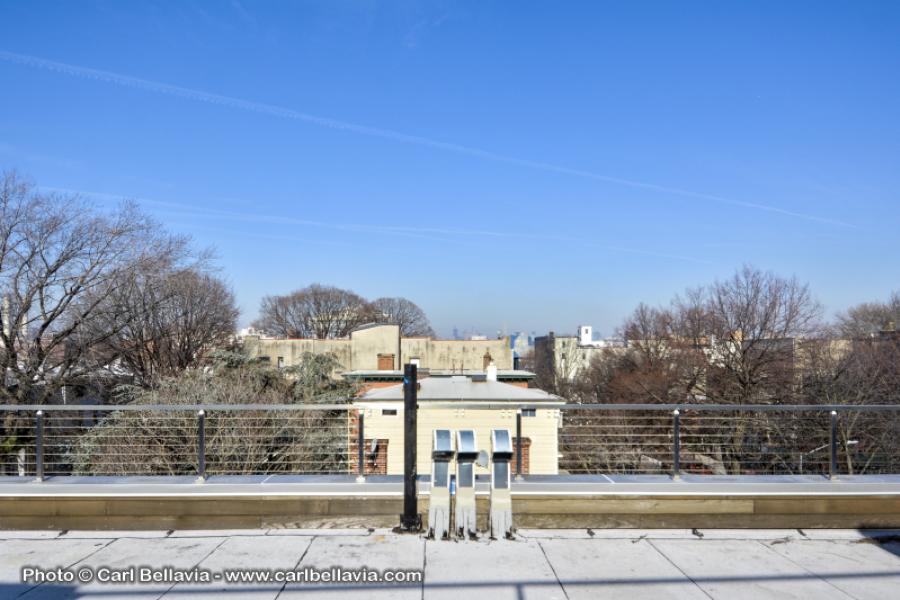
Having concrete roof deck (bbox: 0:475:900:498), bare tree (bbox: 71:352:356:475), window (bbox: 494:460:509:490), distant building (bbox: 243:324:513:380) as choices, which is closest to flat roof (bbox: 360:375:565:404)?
bare tree (bbox: 71:352:356:475)

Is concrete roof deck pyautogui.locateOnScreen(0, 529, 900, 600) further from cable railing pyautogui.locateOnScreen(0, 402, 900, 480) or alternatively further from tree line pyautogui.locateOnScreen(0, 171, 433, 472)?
tree line pyautogui.locateOnScreen(0, 171, 433, 472)

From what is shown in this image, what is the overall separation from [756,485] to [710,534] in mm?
797

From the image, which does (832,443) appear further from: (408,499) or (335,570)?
(335,570)

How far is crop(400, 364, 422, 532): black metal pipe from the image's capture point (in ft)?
19.2

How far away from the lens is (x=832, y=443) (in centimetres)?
635

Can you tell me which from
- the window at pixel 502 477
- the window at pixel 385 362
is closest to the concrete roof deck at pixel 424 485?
the window at pixel 502 477

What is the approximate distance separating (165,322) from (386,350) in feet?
71.7

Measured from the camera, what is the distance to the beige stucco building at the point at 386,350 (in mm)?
49594

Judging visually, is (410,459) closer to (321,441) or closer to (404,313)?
(321,441)

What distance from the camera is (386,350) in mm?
49969

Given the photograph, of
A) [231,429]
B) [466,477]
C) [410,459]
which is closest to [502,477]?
[466,477]

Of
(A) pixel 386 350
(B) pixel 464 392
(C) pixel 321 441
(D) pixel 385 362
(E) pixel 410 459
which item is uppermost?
(A) pixel 386 350

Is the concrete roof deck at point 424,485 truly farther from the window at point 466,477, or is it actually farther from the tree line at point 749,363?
the tree line at point 749,363

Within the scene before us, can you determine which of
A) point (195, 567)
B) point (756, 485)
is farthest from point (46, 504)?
point (756, 485)
